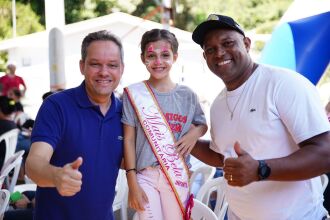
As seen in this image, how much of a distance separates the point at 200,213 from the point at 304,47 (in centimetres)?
316

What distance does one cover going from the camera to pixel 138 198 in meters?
2.64

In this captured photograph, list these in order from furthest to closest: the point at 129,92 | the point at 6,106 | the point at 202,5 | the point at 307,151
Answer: the point at 202,5, the point at 6,106, the point at 129,92, the point at 307,151

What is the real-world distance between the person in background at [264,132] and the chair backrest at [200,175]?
2031 millimetres

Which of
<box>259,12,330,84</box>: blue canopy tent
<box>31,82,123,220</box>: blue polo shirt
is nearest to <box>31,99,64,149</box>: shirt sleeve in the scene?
<box>31,82,123,220</box>: blue polo shirt

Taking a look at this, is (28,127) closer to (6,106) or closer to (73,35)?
(6,106)

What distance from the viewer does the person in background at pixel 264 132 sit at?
6.23ft

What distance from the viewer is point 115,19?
60.1 ft

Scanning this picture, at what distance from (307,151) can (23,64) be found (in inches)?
717

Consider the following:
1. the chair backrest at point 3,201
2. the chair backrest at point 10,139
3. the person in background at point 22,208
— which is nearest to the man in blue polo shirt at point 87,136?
the chair backrest at point 3,201

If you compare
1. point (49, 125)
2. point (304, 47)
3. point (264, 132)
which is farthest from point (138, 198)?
point (304, 47)

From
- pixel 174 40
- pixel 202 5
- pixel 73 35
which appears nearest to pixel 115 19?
pixel 73 35

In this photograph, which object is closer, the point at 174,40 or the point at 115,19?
the point at 174,40

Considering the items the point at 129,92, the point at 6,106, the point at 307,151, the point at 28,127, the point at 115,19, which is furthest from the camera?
the point at 115,19

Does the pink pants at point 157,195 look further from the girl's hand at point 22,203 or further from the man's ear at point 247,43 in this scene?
the girl's hand at point 22,203
